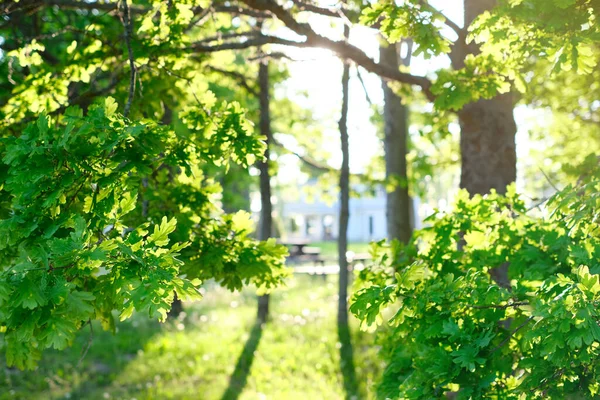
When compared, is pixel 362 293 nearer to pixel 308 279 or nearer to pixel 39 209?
pixel 39 209

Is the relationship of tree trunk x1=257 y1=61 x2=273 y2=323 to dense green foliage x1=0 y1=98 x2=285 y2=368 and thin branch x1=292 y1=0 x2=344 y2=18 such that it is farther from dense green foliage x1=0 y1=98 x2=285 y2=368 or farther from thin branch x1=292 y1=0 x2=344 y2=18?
dense green foliage x1=0 y1=98 x2=285 y2=368

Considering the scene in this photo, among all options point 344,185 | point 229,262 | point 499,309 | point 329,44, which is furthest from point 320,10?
point 344,185

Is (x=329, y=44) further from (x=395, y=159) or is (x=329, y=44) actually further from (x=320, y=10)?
(x=395, y=159)

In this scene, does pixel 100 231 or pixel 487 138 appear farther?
pixel 487 138

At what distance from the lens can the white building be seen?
60.8 meters

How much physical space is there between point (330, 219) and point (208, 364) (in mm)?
57089

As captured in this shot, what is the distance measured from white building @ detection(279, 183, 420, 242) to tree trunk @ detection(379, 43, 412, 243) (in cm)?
4642

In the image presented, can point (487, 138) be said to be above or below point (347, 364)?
above

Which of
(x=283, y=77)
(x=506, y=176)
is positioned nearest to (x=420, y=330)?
(x=506, y=176)

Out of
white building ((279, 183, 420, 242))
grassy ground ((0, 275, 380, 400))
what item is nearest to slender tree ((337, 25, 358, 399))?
grassy ground ((0, 275, 380, 400))

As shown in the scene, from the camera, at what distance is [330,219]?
6600 centimetres

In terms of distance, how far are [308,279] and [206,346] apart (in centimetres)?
1038

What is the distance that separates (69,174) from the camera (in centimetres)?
310

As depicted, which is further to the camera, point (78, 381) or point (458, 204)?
point (78, 381)
